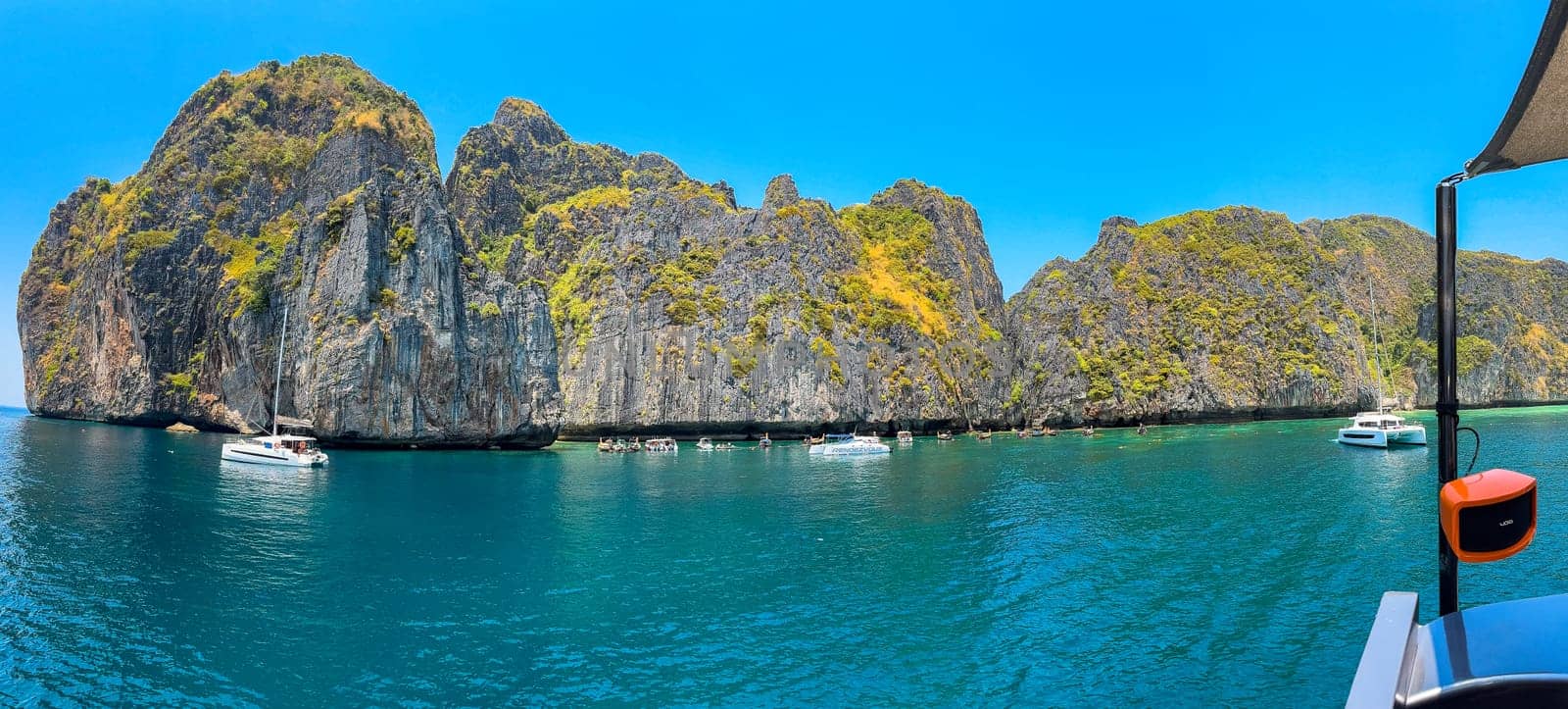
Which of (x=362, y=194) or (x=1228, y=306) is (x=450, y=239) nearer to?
(x=362, y=194)

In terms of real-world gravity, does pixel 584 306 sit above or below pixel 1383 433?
above

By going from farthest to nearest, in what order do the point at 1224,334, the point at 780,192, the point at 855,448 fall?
the point at 780,192, the point at 1224,334, the point at 855,448

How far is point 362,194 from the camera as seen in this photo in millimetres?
85375

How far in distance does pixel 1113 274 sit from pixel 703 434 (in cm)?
9538

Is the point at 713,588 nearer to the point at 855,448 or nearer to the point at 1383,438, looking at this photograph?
the point at 855,448

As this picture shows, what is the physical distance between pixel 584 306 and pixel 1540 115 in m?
123

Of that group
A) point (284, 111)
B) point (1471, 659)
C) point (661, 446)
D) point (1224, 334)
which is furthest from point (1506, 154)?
point (1224, 334)

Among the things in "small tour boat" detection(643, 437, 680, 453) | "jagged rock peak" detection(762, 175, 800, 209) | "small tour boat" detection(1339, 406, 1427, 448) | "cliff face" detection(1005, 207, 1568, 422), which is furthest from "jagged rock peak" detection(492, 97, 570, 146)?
"small tour boat" detection(1339, 406, 1427, 448)

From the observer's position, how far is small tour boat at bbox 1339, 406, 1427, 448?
72.4 m

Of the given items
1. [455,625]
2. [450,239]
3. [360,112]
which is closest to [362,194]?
[450,239]

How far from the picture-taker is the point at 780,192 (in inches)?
5837

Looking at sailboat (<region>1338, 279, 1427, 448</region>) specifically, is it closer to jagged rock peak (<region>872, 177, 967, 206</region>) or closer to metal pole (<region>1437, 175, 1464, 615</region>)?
metal pole (<region>1437, 175, 1464, 615</region>)

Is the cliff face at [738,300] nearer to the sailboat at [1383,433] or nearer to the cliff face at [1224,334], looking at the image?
the cliff face at [1224,334]

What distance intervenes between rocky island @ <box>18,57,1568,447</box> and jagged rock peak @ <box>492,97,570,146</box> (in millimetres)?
1915
